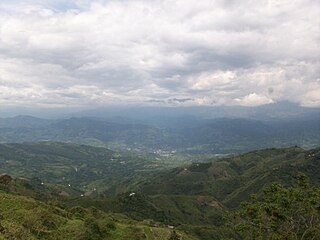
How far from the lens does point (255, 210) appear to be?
2795 inches

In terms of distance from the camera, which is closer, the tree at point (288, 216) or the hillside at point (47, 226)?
the tree at point (288, 216)

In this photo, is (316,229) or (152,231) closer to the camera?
(316,229)

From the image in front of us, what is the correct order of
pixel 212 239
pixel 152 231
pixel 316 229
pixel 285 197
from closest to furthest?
pixel 316 229 → pixel 285 197 → pixel 152 231 → pixel 212 239

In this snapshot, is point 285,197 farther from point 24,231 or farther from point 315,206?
point 24,231

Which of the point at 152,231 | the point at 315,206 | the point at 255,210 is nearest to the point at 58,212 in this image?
the point at 152,231

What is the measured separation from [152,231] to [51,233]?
3990cm

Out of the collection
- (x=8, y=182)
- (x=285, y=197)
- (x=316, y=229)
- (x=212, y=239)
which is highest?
(x=285, y=197)

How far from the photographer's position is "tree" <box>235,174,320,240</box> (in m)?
66.2

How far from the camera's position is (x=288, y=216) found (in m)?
68.4

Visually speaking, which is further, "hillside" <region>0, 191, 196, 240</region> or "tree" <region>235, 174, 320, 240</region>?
"hillside" <region>0, 191, 196, 240</region>

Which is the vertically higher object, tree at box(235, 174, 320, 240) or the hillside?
tree at box(235, 174, 320, 240)

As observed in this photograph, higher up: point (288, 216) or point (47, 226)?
point (288, 216)

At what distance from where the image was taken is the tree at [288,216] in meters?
66.2

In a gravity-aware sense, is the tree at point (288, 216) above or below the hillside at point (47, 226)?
above
